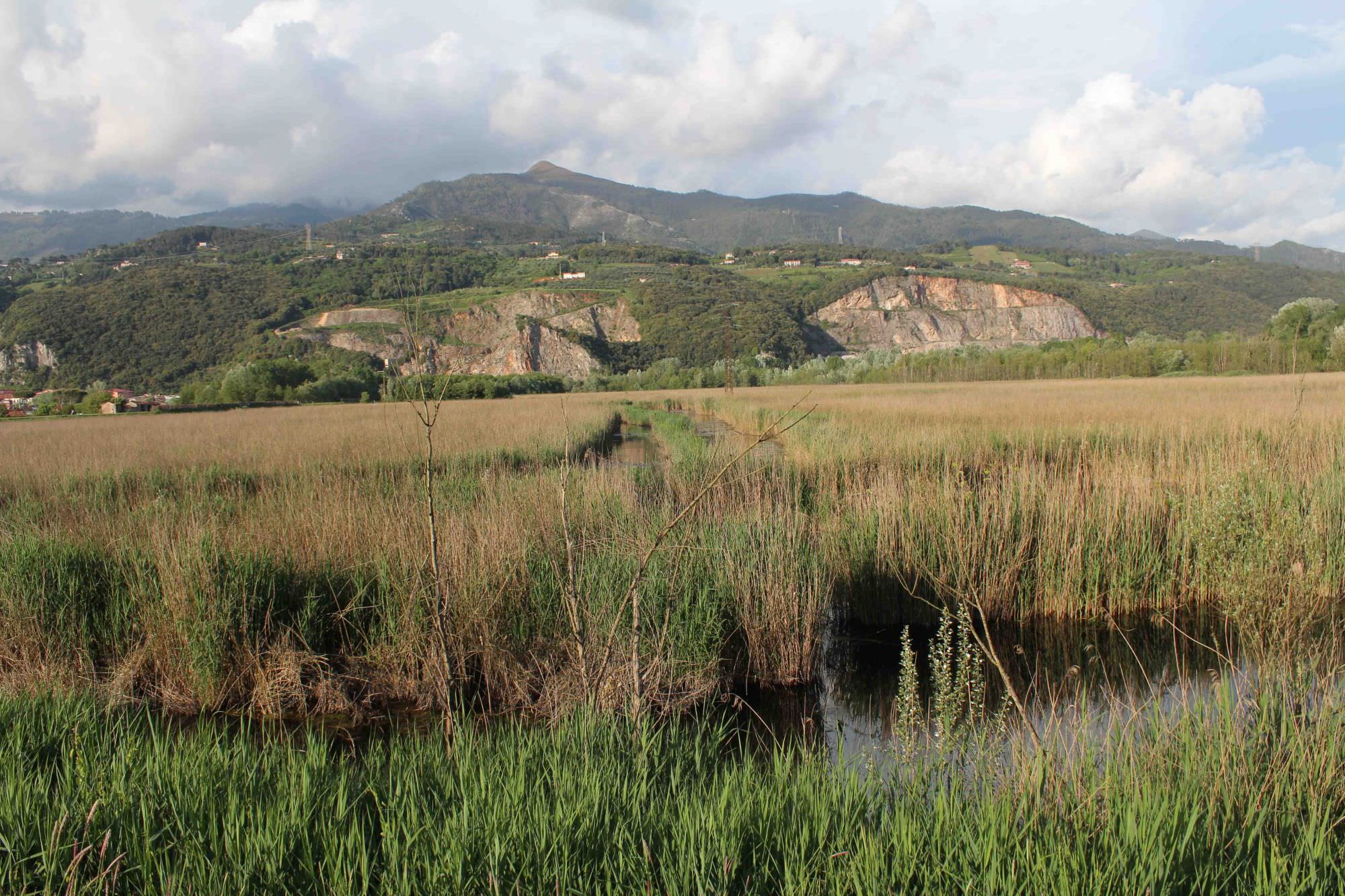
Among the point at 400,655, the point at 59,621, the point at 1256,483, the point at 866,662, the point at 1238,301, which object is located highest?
the point at 1238,301

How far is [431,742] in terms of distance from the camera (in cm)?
304

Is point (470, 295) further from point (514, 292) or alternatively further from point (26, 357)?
point (26, 357)

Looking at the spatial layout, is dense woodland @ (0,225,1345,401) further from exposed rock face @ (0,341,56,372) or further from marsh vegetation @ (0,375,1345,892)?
marsh vegetation @ (0,375,1345,892)

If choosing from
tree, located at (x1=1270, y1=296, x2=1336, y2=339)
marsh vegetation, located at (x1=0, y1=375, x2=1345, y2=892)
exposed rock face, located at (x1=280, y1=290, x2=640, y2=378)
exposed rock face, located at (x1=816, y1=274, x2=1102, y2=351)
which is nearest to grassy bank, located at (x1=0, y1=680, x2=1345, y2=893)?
marsh vegetation, located at (x1=0, y1=375, x2=1345, y2=892)

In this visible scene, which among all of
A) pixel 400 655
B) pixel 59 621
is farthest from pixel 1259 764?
pixel 59 621

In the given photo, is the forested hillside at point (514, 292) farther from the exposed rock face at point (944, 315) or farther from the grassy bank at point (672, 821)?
the grassy bank at point (672, 821)

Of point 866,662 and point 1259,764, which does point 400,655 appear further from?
point 1259,764

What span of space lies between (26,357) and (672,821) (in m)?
87.2

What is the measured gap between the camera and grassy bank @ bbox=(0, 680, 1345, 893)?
187cm

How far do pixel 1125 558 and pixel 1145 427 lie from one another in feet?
22.7

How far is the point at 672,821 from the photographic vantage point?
2170 mm

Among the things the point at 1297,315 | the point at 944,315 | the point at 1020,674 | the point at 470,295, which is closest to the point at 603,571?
the point at 1020,674

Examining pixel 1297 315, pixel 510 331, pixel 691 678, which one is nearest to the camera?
pixel 691 678

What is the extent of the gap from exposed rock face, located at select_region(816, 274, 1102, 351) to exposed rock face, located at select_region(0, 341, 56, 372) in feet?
290
